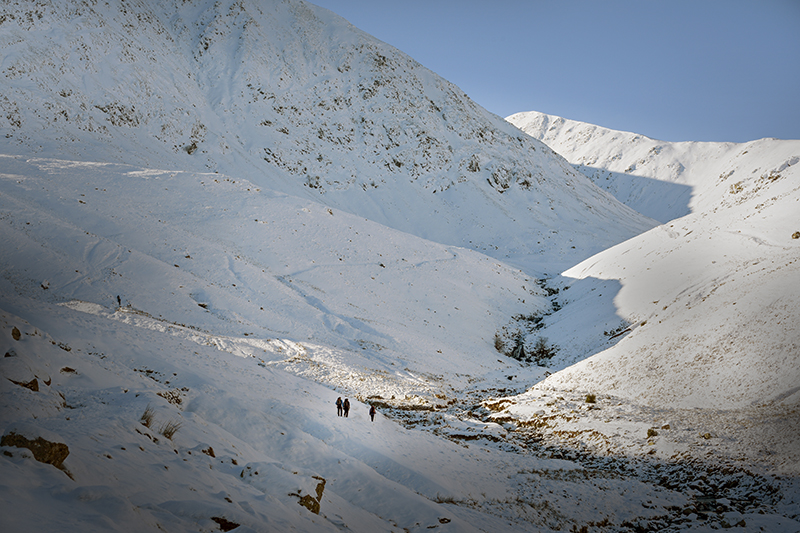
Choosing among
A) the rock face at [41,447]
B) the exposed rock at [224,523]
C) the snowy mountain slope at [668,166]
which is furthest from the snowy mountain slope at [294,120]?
the snowy mountain slope at [668,166]

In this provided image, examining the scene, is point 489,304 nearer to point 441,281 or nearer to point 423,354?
point 441,281

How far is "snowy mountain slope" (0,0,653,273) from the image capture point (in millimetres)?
44156

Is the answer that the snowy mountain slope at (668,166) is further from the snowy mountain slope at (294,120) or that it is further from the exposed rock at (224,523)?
the exposed rock at (224,523)

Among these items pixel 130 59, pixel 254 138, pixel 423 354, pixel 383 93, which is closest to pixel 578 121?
pixel 383 93

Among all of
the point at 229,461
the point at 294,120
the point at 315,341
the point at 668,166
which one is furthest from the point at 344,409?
the point at 668,166

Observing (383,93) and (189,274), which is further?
(383,93)

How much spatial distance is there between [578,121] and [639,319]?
19802 cm

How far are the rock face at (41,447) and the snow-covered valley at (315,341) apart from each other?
3cm

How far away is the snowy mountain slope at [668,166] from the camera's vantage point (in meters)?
119

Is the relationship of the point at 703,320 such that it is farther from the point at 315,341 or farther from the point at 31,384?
the point at 31,384

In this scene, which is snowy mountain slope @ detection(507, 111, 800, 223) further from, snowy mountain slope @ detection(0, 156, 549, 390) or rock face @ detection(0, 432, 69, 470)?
rock face @ detection(0, 432, 69, 470)

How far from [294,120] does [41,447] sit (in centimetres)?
7034

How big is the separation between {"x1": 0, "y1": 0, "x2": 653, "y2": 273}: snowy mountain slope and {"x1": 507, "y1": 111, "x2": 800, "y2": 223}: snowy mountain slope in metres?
50.3

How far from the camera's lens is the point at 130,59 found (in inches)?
2130
